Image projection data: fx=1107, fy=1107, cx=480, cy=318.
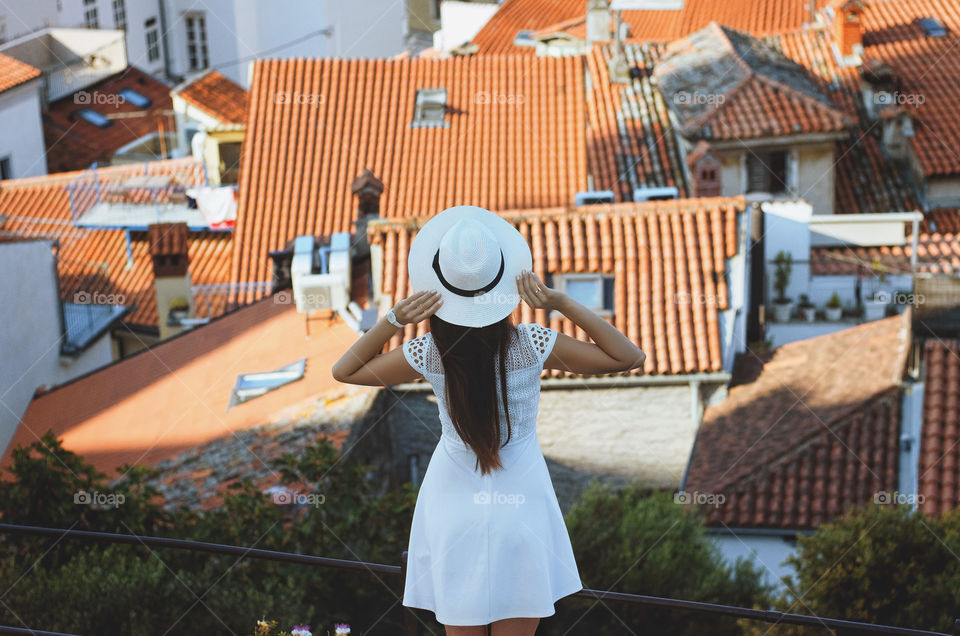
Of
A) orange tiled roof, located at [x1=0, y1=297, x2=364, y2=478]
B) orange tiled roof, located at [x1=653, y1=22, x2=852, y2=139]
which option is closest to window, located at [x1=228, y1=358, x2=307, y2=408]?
orange tiled roof, located at [x1=0, y1=297, x2=364, y2=478]

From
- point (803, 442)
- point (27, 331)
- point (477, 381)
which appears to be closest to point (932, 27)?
point (803, 442)

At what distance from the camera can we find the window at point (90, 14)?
38.1 metres

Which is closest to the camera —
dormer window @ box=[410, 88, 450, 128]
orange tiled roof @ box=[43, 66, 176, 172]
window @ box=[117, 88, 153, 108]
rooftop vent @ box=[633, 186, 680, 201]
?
rooftop vent @ box=[633, 186, 680, 201]

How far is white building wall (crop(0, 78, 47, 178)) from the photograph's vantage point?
2838 centimetres

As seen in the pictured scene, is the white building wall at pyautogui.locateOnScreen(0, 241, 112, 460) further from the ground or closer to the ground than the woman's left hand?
closer to the ground

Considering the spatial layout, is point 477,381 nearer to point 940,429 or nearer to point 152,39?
point 940,429

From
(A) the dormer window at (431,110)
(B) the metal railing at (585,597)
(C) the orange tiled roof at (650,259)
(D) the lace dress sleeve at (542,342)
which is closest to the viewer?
(D) the lace dress sleeve at (542,342)

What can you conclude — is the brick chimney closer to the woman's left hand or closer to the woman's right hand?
the woman's right hand

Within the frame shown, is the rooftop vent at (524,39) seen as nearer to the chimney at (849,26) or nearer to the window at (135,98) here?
the chimney at (849,26)

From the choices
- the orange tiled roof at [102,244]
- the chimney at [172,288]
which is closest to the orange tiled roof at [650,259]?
the chimney at [172,288]

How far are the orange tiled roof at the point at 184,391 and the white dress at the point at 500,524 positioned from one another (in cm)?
765

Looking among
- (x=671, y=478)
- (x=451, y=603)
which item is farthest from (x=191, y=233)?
(x=451, y=603)

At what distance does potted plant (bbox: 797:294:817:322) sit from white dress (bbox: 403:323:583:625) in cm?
1407

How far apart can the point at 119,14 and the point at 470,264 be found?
39735 mm
